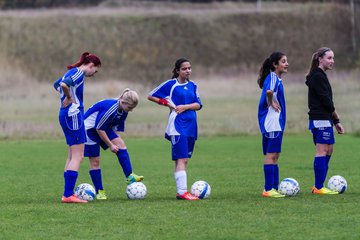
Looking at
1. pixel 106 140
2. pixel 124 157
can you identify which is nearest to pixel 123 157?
pixel 124 157

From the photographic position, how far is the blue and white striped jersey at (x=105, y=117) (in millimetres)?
13164

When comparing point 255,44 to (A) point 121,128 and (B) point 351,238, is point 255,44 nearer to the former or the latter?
(A) point 121,128

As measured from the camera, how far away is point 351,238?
9227 millimetres

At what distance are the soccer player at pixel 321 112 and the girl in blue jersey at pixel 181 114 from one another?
169 centimetres

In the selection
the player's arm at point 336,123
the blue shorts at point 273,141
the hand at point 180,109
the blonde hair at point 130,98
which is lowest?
the blue shorts at point 273,141

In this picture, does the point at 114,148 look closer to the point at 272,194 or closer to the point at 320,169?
the point at 272,194

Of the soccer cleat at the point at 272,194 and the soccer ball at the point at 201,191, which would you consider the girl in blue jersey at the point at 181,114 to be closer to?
the soccer ball at the point at 201,191

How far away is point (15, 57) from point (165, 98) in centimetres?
4774

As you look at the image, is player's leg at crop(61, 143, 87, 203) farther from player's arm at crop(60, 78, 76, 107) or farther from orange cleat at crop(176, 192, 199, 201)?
orange cleat at crop(176, 192, 199, 201)

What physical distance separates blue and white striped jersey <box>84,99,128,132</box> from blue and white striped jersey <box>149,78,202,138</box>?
0.56 metres

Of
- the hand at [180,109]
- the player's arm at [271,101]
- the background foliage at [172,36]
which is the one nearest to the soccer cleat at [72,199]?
the hand at [180,109]

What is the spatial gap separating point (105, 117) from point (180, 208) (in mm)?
2195

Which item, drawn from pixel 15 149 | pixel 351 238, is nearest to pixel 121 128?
pixel 351 238

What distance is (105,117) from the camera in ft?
43.2
